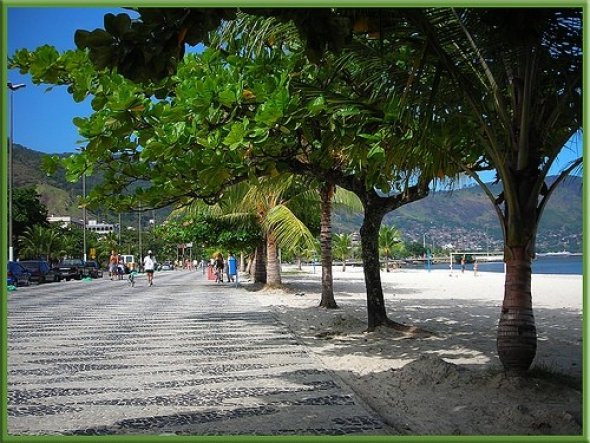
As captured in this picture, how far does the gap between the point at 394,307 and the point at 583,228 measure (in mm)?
11528

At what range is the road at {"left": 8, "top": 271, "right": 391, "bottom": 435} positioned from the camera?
4465mm

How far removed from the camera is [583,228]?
3.86m

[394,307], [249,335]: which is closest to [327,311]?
[394,307]

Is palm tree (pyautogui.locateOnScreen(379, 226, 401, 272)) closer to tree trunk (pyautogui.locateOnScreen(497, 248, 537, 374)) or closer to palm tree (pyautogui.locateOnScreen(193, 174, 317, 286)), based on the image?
palm tree (pyautogui.locateOnScreen(193, 174, 317, 286))

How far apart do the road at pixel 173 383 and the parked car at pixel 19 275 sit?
1617 centimetres

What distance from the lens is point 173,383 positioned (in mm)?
5980

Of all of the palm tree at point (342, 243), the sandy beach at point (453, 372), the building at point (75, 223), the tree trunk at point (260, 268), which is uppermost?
the building at point (75, 223)

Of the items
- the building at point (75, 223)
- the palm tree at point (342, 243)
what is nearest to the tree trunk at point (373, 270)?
the building at point (75, 223)

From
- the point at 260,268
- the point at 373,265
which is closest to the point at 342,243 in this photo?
the point at 260,268

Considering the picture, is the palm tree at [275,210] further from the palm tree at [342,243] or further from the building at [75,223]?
the palm tree at [342,243]

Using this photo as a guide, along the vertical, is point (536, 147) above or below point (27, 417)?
above

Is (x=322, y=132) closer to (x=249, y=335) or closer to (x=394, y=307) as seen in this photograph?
(x=249, y=335)

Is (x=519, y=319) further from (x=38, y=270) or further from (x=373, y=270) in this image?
(x=38, y=270)

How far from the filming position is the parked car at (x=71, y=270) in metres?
33.9
